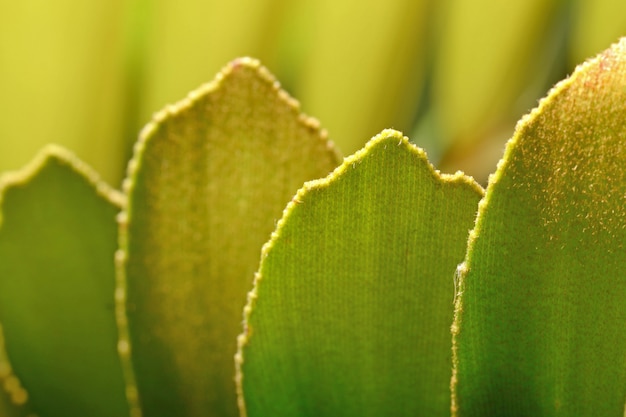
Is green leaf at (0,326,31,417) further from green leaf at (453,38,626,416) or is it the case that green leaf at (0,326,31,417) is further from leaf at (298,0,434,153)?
leaf at (298,0,434,153)

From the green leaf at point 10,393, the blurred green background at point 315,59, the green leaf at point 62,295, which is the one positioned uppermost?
the blurred green background at point 315,59

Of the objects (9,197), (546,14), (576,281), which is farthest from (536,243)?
(546,14)

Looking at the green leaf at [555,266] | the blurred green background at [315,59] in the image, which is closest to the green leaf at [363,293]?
the green leaf at [555,266]

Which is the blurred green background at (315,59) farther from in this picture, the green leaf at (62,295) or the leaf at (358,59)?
the green leaf at (62,295)

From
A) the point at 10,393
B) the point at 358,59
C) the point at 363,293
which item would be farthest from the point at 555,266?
the point at 358,59

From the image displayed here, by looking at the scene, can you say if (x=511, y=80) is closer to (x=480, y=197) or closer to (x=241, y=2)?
(x=241, y=2)

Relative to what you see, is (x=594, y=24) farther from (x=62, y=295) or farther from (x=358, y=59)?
(x=62, y=295)
